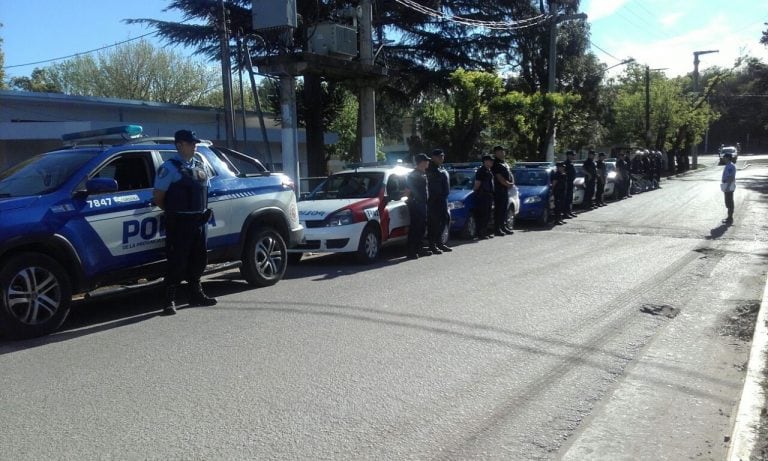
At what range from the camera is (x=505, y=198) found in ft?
49.1

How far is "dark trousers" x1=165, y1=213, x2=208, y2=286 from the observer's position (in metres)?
7.23

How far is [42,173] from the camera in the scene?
7031 mm

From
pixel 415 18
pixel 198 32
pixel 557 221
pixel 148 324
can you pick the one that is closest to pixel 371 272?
pixel 148 324

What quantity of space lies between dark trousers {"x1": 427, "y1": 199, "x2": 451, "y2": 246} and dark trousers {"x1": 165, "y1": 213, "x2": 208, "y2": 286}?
5512mm

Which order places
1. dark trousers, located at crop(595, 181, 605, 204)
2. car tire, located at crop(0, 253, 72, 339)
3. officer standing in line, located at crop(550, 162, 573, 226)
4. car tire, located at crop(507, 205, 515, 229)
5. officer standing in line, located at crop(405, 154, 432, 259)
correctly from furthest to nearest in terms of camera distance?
dark trousers, located at crop(595, 181, 605, 204) → officer standing in line, located at crop(550, 162, 573, 226) → car tire, located at crop(507, 205, 515, 229) → officer standing in line, located at crop(405, 154, 432, 259) → car tire, located at crop(0, 253, 72, 339)

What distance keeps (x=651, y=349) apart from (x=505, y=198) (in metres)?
9.04

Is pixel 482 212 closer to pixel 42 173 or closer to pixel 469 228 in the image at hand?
pixel 469 228

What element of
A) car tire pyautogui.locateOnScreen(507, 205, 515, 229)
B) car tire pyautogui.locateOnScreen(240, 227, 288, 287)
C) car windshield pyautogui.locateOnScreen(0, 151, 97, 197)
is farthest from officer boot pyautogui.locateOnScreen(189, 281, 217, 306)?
car tire pyautogui.locateOnScreen(507, 205, 515, 229)

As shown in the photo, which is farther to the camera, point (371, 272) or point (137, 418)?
point (371, 272)

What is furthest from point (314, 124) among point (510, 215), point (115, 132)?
point (115, 132)

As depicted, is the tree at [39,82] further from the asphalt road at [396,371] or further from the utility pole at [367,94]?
the asphalt road at [396,371]

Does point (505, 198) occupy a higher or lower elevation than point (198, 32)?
lower

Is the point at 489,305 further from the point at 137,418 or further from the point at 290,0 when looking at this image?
the point at 290,0

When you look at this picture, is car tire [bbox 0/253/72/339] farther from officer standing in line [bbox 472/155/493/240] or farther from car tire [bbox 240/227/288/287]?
officer standing in line [bbox 472/155/493/240]
